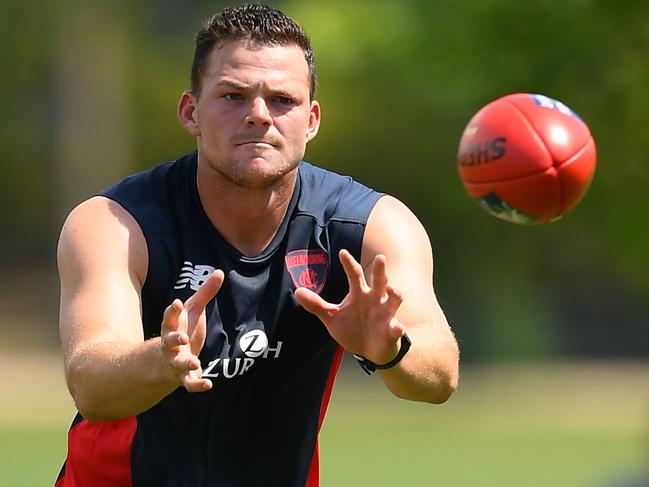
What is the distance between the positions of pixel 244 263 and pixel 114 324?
791mm

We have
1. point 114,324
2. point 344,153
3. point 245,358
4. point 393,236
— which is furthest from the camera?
point 344,153

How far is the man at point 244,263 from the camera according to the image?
6.00 meters

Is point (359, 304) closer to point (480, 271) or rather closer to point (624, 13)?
point (624, 13)

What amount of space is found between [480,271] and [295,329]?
29531mm

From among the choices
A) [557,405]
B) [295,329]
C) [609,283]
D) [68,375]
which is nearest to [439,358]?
[295,329]

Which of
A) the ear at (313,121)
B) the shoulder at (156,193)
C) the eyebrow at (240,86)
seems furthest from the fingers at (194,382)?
the ear at (313,121)

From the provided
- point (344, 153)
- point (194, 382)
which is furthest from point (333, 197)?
point (344, 153)

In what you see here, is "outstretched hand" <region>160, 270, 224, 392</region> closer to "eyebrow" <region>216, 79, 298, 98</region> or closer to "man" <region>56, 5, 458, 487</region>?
"man" <region>56, 5, 458, 487</region>

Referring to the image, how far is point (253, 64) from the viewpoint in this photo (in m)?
6.17

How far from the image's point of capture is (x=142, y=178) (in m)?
6.35

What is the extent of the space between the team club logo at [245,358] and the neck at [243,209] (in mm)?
368

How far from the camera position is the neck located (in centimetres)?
627

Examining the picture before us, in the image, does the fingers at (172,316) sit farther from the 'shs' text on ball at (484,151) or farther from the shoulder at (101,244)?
the 'shs' text on ball at (484,151)

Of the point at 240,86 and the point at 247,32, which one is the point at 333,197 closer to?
the point at 240,86
